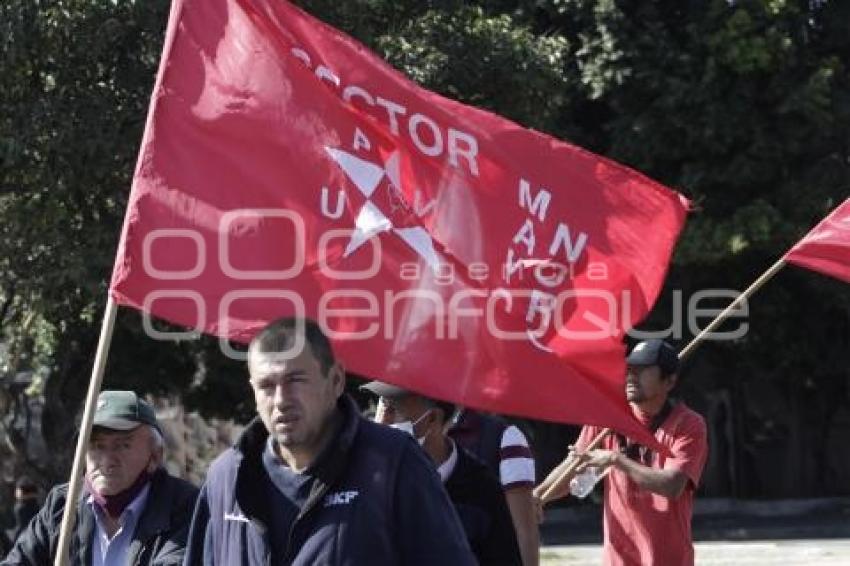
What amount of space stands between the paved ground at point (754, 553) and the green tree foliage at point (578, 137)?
3.33 metres

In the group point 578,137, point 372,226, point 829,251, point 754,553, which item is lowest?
point 754,553

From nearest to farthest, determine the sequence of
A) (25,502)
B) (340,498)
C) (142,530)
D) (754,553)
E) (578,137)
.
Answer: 1. (340,498)
2. (142,530)
3. (25,502)
4. (754,553)
5. (578,137)

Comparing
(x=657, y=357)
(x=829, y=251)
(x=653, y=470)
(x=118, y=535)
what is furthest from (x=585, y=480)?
(x=118, y=535)

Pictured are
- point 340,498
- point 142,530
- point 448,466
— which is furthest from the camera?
point 448,466

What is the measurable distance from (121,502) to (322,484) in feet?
4.51

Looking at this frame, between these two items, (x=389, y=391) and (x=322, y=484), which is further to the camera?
(x=389, y=391)

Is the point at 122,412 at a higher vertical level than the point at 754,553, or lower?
higher

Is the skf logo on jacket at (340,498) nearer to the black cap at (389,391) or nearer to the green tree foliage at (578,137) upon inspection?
the black cap at (389,391)

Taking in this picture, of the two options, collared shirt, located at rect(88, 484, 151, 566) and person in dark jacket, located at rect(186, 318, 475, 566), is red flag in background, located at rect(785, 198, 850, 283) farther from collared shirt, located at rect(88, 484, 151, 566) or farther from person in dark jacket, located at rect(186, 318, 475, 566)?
person in dark jacket, located at rect(186, 318, 475, 566)

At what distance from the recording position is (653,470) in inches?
304

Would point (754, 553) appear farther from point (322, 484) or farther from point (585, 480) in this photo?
point (322, 484)

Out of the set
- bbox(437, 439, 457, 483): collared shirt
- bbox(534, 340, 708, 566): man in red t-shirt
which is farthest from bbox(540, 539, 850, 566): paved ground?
bbox(437, 439, 457, 483): collared shirt

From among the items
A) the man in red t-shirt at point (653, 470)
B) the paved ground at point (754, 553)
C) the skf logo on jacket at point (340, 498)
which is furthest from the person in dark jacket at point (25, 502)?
the skf logo on jacket at point (340, 498)

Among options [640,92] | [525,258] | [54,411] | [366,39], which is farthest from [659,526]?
[640,92]
